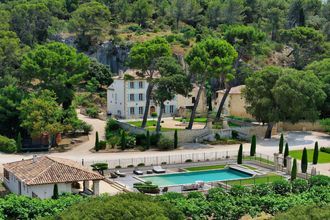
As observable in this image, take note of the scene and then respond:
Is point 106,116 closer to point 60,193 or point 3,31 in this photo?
point 3,31

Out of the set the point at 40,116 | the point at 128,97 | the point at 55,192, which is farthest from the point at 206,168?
the point at 128,97

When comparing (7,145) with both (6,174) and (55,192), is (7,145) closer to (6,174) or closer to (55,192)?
(6,174)

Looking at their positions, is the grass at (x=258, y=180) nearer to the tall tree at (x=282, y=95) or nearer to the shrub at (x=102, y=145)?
the tall tree at (x=282, y=95)

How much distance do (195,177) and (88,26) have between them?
56049mm

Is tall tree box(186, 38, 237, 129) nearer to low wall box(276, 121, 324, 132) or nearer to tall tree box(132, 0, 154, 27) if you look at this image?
low wall box(276, 121, 324, 132)

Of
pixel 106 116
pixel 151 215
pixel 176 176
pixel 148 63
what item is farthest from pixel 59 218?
pixel 106 116

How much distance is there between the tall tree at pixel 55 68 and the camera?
6200 cm

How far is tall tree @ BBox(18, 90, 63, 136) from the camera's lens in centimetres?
5522

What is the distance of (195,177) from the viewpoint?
48.7 metres

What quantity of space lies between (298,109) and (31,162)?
97.5 feet

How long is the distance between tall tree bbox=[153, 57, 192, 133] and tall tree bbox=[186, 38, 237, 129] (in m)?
1.64

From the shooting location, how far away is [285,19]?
4296 inches

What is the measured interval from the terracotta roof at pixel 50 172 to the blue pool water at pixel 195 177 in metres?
7.19

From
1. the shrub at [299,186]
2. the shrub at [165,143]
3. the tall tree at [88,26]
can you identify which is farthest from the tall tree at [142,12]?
the shrub at [299,186]
